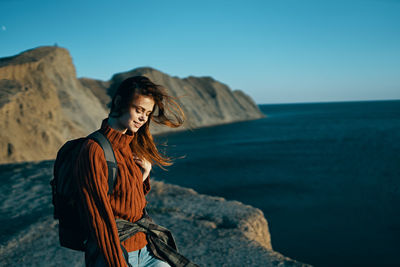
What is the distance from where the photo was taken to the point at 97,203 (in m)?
1.31

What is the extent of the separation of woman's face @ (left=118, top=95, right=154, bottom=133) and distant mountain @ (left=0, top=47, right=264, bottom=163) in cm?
38

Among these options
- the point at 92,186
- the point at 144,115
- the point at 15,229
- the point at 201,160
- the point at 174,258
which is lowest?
the point at 201,160

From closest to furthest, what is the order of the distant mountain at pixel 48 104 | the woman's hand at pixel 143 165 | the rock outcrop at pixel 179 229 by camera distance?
the woman's hand at pixel 143 165, the rock outcrop at pixel 179 229, the distant mountain at pixel 48 104

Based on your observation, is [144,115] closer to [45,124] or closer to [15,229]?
[15,229]

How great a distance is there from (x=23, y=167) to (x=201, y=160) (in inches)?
481

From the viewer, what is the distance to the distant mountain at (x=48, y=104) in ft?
39.9

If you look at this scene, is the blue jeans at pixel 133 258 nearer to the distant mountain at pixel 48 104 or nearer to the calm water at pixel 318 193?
the distant mountain at pixel 48 104

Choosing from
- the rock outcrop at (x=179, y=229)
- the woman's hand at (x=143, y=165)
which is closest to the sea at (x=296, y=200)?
the rock outcrop at (x=179, y=229)

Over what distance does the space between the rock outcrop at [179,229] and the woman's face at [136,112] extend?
7.10 feet

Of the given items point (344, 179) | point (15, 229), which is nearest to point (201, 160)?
point (344, 179)

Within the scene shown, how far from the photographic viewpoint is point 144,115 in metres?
1.63

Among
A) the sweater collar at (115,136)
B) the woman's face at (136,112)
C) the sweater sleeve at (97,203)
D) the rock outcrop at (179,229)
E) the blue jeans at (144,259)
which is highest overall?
the woman's face at (136,112)

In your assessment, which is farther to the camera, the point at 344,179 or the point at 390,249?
the point at 344,179

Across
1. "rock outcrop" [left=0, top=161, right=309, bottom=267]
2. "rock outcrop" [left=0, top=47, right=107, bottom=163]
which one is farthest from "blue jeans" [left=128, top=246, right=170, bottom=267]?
"rock outcrop" [left=0, top=47, right=107, bottom=163]
